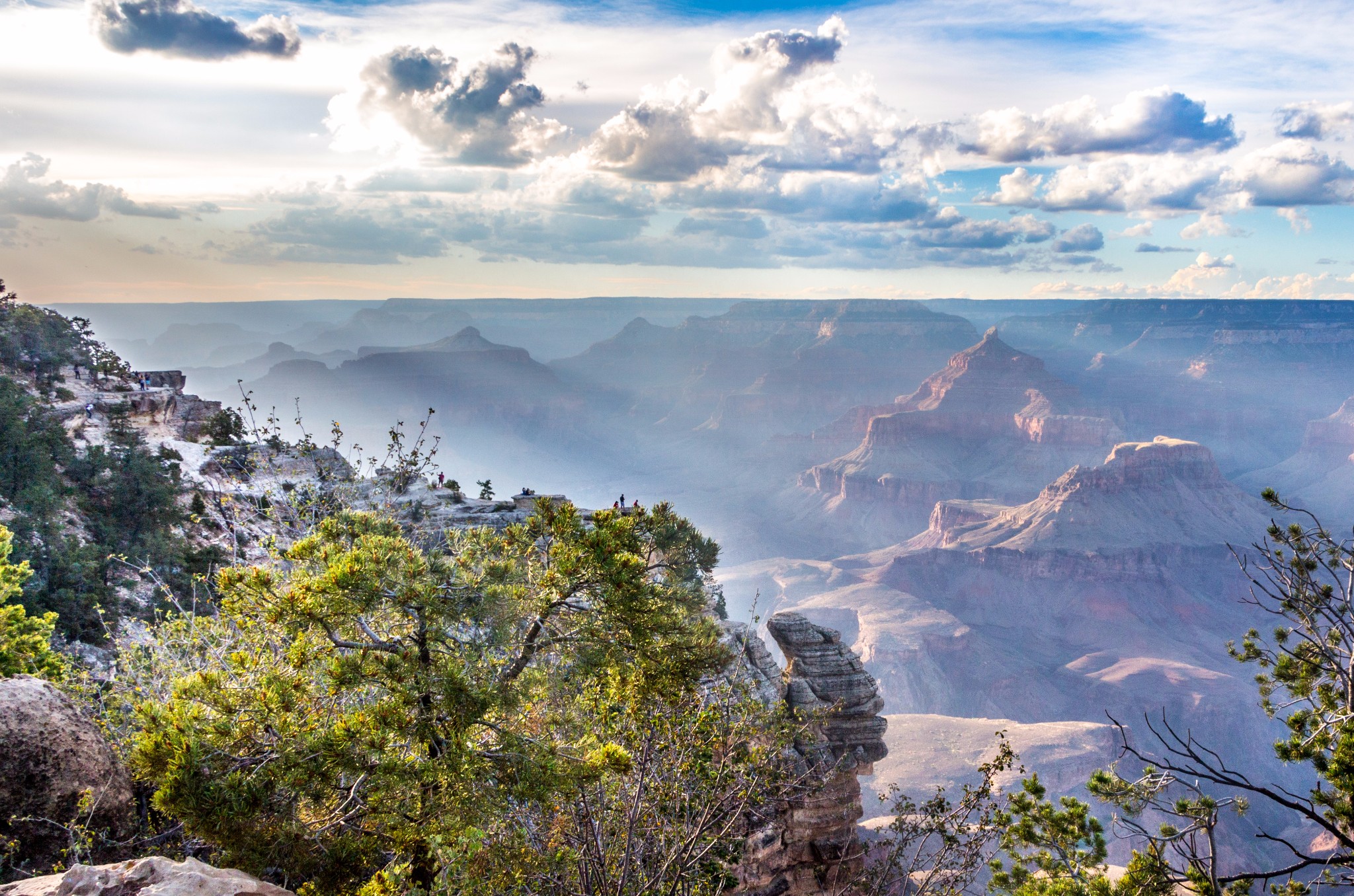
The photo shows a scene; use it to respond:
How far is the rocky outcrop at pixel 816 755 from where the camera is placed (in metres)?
21.8

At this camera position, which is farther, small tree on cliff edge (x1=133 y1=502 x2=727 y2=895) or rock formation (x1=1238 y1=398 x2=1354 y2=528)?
rock formation (x1=1238 y1=398 x2=1354 y2=528)

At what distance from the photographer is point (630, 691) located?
10844mm

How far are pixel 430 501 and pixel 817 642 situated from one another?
2143 centimetres

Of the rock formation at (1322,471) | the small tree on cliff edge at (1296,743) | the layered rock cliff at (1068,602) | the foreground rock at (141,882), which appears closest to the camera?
the foreground rock at (141,882)

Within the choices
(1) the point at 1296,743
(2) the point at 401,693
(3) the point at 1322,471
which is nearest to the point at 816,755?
(1) the point at 1296,743

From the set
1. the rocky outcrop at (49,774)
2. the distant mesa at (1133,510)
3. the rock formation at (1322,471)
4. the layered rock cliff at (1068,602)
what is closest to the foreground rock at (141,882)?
the rocky outcrop at (49,774)

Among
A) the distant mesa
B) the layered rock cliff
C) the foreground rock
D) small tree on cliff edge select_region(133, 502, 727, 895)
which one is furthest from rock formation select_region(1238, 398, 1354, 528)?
the foreground rock

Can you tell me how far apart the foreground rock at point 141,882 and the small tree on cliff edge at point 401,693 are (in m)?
0.75

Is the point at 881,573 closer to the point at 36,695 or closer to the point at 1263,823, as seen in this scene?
the point at 1263,823

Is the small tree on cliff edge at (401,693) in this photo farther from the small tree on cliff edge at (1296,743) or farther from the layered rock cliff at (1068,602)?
the layered rock cliff at (1068,602)

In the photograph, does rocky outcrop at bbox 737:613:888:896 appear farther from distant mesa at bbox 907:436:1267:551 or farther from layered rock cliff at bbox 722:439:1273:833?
distant mesa at bbox 907:436:1267:551

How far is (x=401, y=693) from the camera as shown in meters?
8.91

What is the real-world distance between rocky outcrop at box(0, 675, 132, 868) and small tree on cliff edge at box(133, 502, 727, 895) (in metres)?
1.94

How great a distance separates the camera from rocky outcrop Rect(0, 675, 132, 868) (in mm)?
10156
